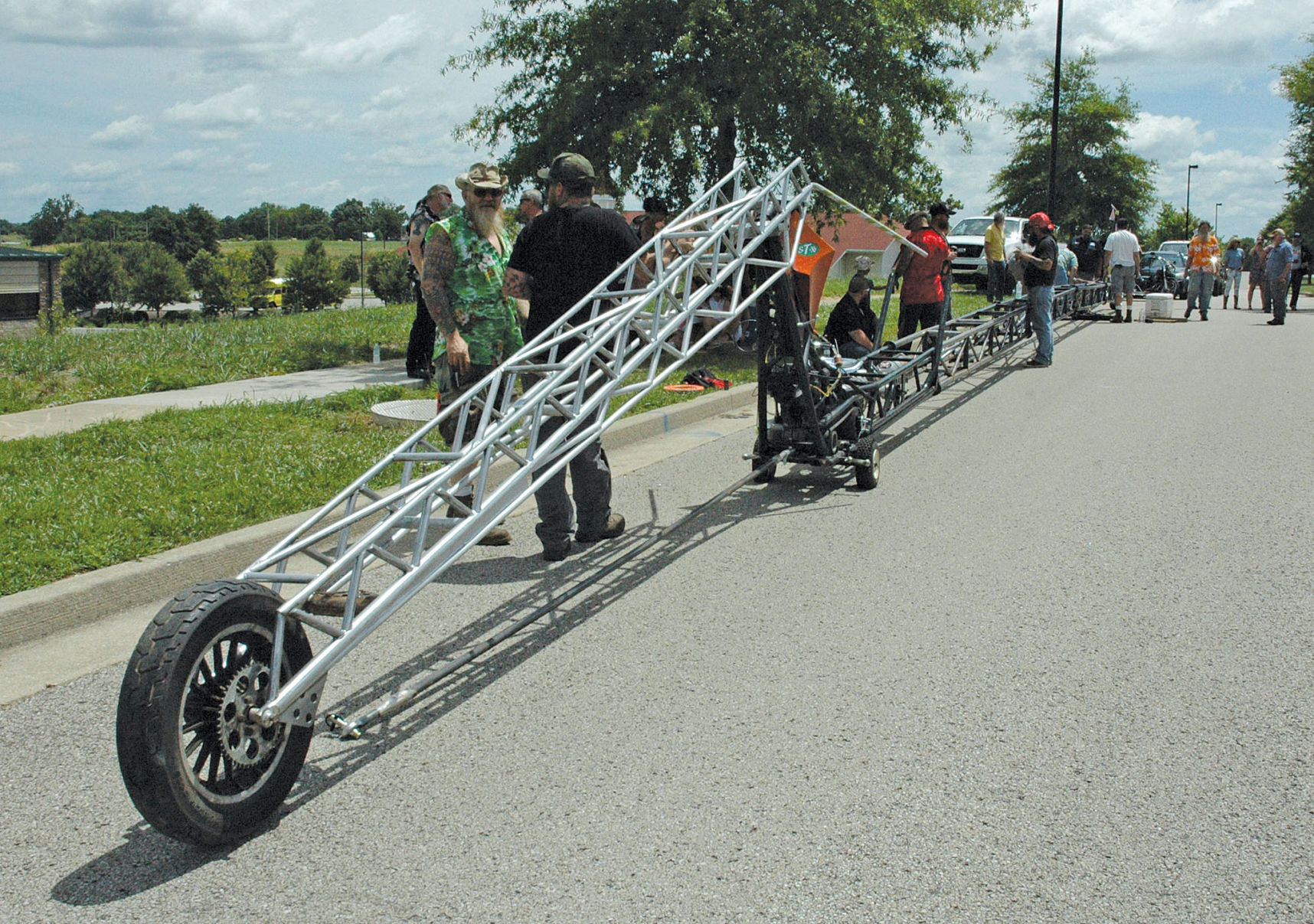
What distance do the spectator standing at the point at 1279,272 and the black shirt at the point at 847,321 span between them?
1492 cm

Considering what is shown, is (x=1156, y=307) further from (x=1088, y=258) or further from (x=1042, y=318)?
(x=1042, y=318)

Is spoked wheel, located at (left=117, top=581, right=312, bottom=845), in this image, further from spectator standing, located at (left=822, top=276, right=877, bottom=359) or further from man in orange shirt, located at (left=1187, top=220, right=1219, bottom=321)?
man in orange shirt, located at (left=1187, top=220, right=1219, bottom=321)

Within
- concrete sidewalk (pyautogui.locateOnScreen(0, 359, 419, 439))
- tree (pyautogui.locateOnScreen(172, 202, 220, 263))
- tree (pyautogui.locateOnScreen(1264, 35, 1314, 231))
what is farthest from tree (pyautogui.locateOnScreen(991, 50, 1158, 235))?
tree (pyautogui.locateOnScreen(172, 202, 220, 263))

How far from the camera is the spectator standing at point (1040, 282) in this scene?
13.8 meters

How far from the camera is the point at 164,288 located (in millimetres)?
94375

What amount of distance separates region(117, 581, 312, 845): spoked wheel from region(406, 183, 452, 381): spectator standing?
231 inches

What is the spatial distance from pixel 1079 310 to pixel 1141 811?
57.5 feet

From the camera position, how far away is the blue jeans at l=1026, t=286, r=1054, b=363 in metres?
14.0

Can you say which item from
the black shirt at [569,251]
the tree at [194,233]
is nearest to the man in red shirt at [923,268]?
the black shirt at [569,251]

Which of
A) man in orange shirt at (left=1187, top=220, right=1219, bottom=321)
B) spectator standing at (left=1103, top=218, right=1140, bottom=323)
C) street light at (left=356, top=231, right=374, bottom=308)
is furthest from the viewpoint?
street light at (left=356, top=231, right=374, bottom=308)

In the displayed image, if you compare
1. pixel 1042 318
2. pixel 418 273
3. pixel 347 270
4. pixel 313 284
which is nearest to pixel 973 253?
pixel 1042 318

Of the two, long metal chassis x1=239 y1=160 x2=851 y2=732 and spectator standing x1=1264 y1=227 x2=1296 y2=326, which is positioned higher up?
spectator standing x1=1264 y1=227 x2=1296 y2=326

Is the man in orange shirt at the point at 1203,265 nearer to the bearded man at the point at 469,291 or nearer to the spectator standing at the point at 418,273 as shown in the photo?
the spectator standing at the point at 418,273

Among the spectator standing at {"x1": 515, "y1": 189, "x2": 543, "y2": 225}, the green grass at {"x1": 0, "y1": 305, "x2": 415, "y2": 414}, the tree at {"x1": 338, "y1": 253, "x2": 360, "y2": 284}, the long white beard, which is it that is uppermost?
the tree at {"x1": 338, "y1": 253, "x2": 360, "y2": 284}
